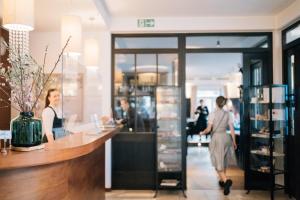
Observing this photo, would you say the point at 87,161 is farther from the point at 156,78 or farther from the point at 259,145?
the point at 259,145

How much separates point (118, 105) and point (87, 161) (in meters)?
2.26

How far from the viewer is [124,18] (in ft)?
16.6

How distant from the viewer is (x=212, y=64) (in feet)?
33.7

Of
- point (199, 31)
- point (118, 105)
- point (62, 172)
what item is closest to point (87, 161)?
point (62, 172)

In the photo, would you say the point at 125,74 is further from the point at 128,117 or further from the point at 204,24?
the point at 204,24

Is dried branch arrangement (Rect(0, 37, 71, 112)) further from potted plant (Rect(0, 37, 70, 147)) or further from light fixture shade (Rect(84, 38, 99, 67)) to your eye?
light fixture shade (Rect(84, 38, 99, 67))

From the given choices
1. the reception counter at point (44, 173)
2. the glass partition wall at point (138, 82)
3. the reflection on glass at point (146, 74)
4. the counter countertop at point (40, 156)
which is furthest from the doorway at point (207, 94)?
the counter countertop at point (40, 156)

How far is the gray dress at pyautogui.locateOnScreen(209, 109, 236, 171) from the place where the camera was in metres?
5.18

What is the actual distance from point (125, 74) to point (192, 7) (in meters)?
1.63

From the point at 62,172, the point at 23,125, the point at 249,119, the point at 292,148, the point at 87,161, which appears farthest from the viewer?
the point at 249,119

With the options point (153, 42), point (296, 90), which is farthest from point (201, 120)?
point (296, 90)

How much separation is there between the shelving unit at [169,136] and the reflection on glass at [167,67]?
29 centimetres

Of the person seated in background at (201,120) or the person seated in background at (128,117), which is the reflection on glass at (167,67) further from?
the person seated in background at (201,120)

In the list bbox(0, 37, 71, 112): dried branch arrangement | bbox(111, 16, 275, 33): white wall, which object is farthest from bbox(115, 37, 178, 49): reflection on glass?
bbox(0, 37, 71, 112): dried branch arrangement
